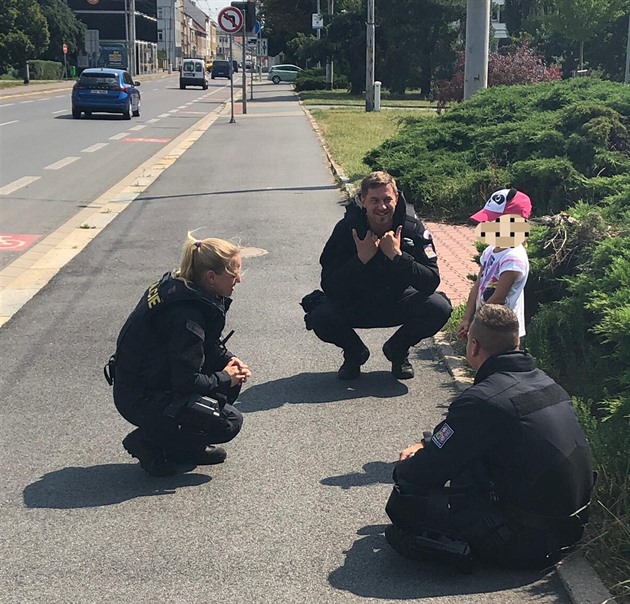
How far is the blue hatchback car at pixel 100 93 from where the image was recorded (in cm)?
3138

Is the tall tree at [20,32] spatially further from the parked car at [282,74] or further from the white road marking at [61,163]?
the white road marking at [61,163]

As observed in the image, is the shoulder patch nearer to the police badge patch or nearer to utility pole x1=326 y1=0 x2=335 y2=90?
the police badge patch

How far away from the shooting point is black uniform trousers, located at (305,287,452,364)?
244 inches

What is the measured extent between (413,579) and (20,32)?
6565cm

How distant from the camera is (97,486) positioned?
4.56 metres

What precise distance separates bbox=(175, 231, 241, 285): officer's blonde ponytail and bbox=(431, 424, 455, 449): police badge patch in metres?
1.34

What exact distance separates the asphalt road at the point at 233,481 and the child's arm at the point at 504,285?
93 cm

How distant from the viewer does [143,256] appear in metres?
10.2

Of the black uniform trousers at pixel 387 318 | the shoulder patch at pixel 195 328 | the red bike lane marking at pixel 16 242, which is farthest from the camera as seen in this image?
the red bike lane marking at pixel 16 242

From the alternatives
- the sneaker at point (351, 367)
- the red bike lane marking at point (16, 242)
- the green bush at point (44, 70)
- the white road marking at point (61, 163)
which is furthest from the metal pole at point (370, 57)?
the green bush at point (44, 70)

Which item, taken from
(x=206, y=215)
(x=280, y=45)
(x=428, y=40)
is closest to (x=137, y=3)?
(x=280, y=45)

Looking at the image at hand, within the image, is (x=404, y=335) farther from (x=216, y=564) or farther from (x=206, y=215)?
(x=206, y=215)

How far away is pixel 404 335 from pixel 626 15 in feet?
155

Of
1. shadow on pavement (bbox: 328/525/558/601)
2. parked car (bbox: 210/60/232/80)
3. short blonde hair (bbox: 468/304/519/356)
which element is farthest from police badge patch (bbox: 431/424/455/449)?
parked car (bbox: 210/60/232/80)
